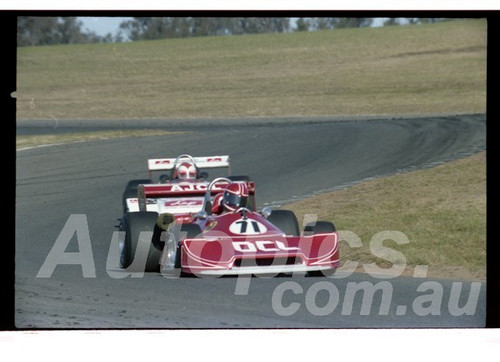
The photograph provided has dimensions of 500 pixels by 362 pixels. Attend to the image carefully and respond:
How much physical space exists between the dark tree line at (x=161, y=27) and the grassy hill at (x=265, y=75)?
19.4ft

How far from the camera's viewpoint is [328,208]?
15523 mm

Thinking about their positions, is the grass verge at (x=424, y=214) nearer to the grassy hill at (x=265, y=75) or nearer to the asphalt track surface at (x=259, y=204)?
the asphalt track surface at (x=259, y=204)

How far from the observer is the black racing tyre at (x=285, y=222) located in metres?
11.4

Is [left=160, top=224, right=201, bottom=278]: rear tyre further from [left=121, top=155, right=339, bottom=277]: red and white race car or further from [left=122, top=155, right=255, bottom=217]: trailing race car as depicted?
[left=122, top=155, right=255, bottom=217]: trailing race car

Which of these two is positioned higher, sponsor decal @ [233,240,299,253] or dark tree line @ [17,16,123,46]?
dark tree line @ [17,16,123,46]

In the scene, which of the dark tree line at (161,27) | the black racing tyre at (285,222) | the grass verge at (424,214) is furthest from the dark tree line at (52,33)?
the black racing tyre at (285,222)

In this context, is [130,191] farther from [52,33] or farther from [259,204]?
[52,33]

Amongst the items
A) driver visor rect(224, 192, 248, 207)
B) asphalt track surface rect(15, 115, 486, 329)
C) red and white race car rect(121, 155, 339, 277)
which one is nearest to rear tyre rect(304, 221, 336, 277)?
red and white race car rect(121, 155, 339, 277)

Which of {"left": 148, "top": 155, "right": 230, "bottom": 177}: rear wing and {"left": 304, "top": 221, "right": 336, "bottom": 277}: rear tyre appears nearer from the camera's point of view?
{"left": 304, "top": 221, "right": 336, "bottom": 277}: rear tyre

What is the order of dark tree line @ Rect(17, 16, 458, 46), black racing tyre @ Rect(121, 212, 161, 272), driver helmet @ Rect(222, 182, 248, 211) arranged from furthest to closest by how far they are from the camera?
dark tree line @ Rect(17, 16, 458, 46) < driver helmet @ Rect(222, 182, 248, 211) < black racing tyre @ Rect(121, 212, 161, 272)

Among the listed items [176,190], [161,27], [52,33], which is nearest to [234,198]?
[176,190]

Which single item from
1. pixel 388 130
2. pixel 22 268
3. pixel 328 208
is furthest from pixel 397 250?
pixel 388 130

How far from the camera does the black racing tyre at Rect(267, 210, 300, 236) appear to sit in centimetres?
1141
